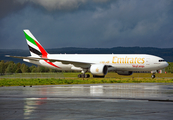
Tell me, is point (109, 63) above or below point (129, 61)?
below

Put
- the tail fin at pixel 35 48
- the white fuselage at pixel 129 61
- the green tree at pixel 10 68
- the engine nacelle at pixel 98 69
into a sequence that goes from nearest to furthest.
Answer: the engine nacelle at pixel 98 69
the white fuselage at pixel 129 61
the tail fin at pixel 35 48
the green tree at pixel 10 68

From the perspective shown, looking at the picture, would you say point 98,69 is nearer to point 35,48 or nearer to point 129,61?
point 129,61

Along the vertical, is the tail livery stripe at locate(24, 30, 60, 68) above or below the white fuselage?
above

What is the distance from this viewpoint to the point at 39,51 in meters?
57.1

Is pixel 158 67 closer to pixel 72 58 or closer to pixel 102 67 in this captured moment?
pixel 102 67

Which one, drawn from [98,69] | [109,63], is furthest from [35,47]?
[98,69]

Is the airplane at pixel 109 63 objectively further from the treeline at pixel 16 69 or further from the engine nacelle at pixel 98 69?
the treeline at pixel 16 69

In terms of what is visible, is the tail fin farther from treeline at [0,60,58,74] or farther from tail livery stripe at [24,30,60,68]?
treeline at [0,60,58,74]

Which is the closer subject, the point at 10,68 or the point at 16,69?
the point at 10,68

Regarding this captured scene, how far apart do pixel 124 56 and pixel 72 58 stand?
A: 10275mm

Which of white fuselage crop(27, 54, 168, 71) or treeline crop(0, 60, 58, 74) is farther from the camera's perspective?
treeline crop(0, 60, 58, 74)

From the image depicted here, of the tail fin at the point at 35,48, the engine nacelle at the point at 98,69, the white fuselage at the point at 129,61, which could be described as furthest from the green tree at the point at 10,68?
the engine nacelle at the point at 98,69

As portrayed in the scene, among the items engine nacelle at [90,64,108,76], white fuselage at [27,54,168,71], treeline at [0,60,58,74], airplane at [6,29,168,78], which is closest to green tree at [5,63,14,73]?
treeline at [0,60,58,74]

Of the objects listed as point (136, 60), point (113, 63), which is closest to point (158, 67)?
point (136, 60)
